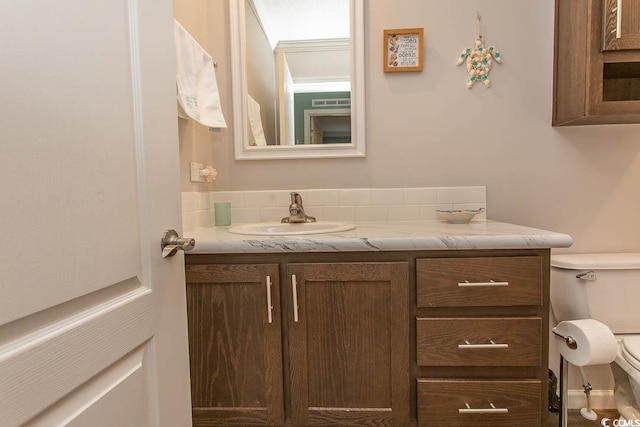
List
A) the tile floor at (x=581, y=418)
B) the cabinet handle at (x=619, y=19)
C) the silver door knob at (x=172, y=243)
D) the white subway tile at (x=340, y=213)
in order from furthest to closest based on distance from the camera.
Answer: the white subway tile at (x=340, y=213)
the tile floor at (x=581, y=418)
the cabinet handle at (x=619, y=19)
the silver door knob at (x=172, y=243)

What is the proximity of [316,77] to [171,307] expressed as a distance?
126 cm

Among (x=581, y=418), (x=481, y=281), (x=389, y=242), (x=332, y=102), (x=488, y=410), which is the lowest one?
(x=581, y=418)

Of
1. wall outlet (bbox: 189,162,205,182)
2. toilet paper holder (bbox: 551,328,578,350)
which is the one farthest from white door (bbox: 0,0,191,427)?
toilet paper holder (bbox: 551,328,578,350)

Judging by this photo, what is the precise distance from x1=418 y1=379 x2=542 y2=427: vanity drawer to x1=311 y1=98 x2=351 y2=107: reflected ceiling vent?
121cm

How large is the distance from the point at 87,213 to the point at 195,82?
3.35 feet

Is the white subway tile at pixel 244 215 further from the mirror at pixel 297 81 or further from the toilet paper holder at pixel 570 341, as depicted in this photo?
the toilet paper holder at pixel 570 341

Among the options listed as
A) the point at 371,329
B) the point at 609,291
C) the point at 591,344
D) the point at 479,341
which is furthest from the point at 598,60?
the point at 371,329

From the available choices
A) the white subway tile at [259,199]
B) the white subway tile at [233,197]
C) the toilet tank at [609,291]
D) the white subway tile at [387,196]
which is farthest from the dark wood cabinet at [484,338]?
the white subway tile at [233,197]

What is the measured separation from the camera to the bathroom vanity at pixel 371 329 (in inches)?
41.3

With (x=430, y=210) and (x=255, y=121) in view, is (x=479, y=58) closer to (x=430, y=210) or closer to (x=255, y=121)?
(x=430, y=210)

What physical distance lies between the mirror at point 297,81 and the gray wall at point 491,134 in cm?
6

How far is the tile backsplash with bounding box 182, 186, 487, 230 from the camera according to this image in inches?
61.5

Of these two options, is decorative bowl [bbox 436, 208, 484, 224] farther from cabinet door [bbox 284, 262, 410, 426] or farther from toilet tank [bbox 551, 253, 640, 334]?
cabinet door [bbox 284, 262, 410, 426]

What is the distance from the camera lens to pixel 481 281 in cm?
105
